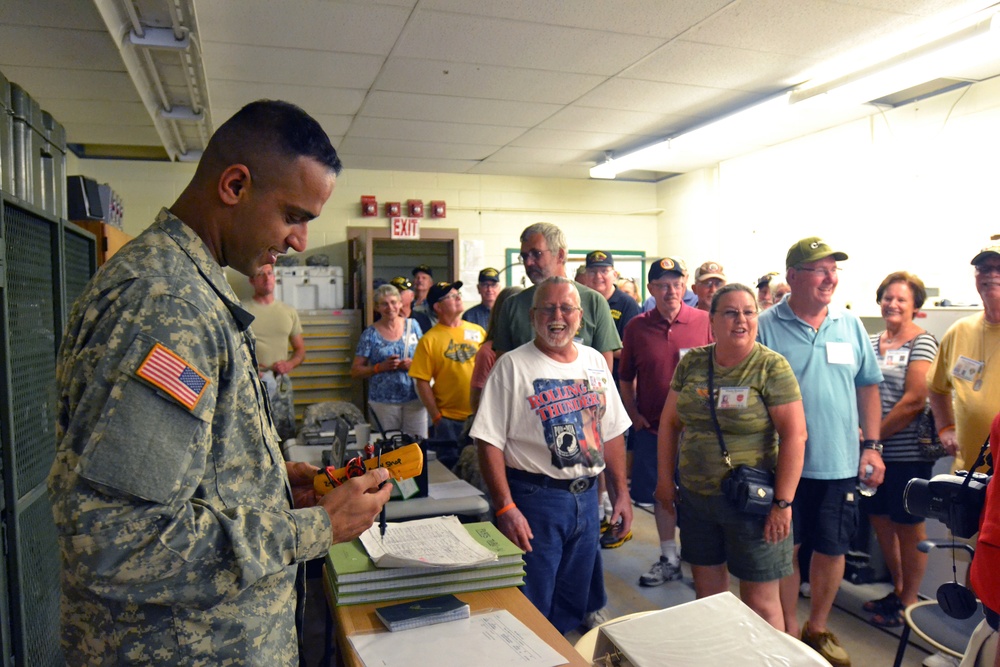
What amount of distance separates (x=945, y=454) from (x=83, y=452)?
3.37m

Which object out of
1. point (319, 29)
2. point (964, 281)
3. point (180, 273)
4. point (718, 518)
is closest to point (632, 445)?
point (718, 518)

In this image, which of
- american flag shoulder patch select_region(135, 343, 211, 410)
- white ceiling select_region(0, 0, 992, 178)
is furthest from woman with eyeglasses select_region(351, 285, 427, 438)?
american flag shoulder patch select_region(135, 343, 211, 410)

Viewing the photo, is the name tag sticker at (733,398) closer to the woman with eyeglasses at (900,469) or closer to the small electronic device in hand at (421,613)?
the woman with eyeglasses at (900,469)

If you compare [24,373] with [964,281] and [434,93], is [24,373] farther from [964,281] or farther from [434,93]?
[964,281]

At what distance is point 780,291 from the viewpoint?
4.68 metres

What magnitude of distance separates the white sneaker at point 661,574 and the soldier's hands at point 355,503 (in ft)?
8.83

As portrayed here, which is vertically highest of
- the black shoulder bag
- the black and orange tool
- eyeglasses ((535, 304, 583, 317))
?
eyeglasses ((535, 304, 583, 317))

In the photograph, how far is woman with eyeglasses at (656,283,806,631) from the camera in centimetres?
226

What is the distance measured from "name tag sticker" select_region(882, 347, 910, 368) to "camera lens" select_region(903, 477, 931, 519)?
164 centimetres

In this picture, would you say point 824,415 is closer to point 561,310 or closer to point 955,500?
point 955,500

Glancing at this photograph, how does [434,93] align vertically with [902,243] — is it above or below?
above

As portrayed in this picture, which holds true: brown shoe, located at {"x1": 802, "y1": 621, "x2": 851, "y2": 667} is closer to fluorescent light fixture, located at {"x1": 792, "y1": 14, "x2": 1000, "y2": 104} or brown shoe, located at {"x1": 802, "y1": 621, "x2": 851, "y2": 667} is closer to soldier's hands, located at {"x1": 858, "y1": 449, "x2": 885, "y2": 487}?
soldier's hands, located at {"x1": 858, "y1": 449, "x2": 885, "y2": 487}

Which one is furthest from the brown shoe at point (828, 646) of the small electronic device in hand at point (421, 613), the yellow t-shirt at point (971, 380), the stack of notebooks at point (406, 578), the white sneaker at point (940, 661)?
the small electronic device in hand at point (421, 613)

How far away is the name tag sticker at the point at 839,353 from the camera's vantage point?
260cm
